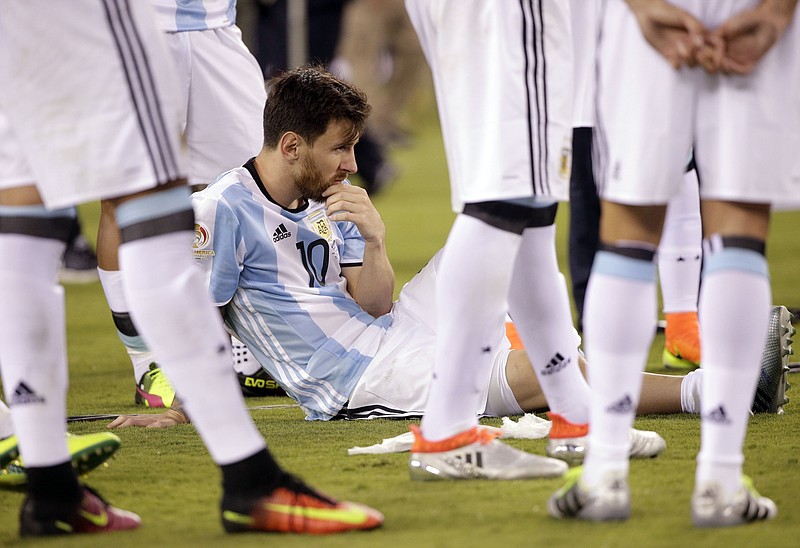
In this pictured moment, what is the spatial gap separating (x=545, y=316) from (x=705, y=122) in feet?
1.90

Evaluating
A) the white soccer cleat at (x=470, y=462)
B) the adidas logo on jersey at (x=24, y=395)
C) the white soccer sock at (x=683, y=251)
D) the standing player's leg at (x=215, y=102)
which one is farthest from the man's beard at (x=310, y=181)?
the adidas logo on jersey at (x=24, y=395)

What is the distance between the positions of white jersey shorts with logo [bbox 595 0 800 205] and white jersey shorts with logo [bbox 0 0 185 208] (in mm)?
689

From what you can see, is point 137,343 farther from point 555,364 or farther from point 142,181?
point 142,181

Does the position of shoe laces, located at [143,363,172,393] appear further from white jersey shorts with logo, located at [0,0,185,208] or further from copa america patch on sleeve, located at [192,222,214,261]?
white jersey shorts with logo, located at [0,0,185,208]

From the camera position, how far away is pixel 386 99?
57.4 ft

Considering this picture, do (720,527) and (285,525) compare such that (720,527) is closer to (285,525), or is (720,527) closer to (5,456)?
(285,525)

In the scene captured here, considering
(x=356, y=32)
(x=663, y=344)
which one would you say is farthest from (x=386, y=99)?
(x=663, y=344)

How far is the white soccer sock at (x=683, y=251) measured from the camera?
3668 millimetres

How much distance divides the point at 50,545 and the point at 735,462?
1.05 metres

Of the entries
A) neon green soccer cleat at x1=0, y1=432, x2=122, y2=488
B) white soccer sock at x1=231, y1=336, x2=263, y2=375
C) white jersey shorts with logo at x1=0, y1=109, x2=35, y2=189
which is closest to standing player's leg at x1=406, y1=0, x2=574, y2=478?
neon green soccer cleat at x1=0, y1=432, x2=122, y2=488

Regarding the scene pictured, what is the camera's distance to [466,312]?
2223 millimetres

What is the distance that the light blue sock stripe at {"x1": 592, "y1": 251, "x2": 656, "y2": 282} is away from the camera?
1.96 meters

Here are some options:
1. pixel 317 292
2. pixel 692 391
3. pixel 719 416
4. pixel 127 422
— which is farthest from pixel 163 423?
pixel 719 416

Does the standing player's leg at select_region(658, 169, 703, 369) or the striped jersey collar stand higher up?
the striped jersey collar
